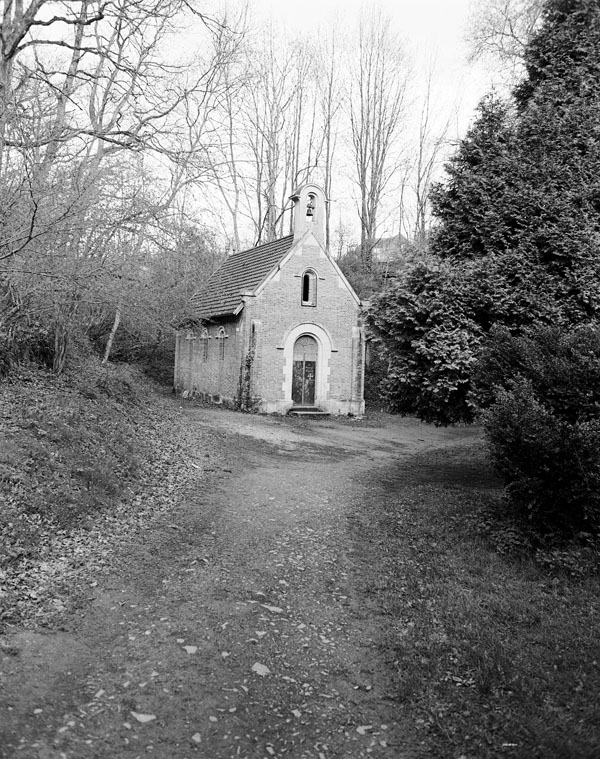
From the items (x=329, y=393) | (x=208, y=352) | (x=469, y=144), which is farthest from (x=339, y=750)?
(x=208, y=352)

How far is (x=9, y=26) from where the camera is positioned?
12.2 metres

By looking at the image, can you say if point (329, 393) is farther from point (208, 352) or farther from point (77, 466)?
point (77, 466)

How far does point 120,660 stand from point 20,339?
10.2 metres

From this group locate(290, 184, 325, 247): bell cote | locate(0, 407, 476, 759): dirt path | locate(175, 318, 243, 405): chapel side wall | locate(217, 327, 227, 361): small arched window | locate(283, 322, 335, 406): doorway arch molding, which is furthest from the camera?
locate(217, 327, 227, 361): small arched window

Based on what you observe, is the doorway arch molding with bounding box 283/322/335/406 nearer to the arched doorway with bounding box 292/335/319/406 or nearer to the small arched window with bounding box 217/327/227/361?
the arched doorway with bounding box 292/335/319/406

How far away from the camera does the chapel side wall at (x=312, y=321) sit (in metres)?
24.2

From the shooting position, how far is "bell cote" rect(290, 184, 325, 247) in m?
25.2

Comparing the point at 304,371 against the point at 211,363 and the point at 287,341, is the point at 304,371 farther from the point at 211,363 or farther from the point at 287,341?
the point at 211,363

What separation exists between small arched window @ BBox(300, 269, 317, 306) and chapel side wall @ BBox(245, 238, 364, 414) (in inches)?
6.7

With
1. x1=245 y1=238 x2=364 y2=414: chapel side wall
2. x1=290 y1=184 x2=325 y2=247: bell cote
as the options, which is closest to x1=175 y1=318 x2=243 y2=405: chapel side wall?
x1=245 y1=238 x2=364 y2=414: chapel side wall

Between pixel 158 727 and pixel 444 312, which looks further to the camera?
pixel 444 312

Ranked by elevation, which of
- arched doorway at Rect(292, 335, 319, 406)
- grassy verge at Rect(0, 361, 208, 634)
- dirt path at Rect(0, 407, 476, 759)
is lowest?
dirt path at Rect(0, 407, 476, 759)

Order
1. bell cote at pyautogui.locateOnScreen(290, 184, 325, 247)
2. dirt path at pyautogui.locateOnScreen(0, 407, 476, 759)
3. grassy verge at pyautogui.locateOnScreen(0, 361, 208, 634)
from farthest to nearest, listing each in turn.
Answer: bell cote at pyautogui.locateOnScreen(290, 184, 325, 247) < grassy verge at pyautogui.locateOnScreen(0, 361, 208, 634) < dirt path at pyautogui.locateOnScreen(0, 407, 476, 759)

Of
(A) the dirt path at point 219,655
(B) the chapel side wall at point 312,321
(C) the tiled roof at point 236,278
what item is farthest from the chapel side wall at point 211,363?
(A) the dirt path at point 219,655
